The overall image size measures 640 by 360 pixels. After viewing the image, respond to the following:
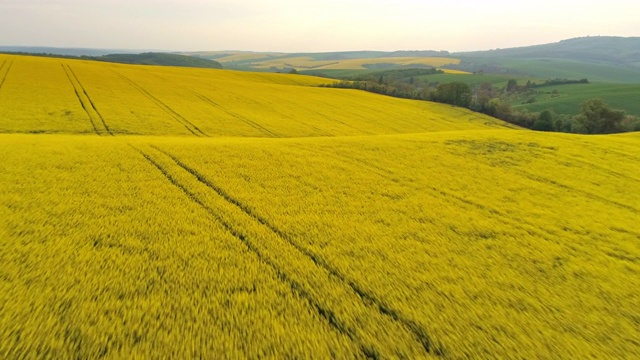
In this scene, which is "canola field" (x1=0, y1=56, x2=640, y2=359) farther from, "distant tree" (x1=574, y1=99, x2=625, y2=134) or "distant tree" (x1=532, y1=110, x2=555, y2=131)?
"distant tree" (x1=532, y1=110, x2=555, y2=131)

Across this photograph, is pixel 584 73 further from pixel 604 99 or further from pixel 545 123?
pixel 545 123

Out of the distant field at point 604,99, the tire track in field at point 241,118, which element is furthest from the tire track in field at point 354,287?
the distant field at point 604,99

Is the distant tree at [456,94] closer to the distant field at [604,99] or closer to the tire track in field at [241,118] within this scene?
the distant field at [604,99]

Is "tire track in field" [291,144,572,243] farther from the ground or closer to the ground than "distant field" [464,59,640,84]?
closer to the ground

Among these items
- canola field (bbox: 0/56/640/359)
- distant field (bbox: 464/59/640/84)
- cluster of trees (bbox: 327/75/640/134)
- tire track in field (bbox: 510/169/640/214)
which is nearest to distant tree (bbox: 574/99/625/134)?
cluster of trees (bbox: 327/75/640/134)

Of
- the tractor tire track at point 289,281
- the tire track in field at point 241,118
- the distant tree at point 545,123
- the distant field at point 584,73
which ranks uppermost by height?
the distant field at point 584,73
